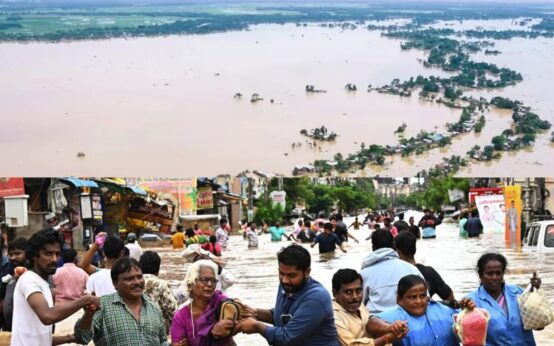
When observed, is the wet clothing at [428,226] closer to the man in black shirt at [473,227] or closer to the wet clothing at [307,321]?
the man in black shirt at [473,227]

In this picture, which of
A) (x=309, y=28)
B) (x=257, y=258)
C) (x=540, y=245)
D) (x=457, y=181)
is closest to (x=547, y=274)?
(x=540, y=245)

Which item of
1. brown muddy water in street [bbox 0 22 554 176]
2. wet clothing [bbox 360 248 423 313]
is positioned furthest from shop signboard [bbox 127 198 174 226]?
wet clothing [bbox 360 248 423 313]

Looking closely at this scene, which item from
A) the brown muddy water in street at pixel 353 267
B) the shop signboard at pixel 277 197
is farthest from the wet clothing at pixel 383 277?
the shop signboard at pixel 277 197

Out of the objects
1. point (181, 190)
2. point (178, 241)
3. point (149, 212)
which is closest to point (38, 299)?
point (178, 241)

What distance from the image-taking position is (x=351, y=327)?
6.75m

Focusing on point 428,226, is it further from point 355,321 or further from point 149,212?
point 355,321

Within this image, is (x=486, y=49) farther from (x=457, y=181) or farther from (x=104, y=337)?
(x=457, y=181)

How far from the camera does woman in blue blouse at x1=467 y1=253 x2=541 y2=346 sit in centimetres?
712

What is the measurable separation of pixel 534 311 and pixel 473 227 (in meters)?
27.7

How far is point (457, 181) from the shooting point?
69.9 m

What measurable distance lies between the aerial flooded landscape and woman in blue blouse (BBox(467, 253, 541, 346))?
85.2 ft

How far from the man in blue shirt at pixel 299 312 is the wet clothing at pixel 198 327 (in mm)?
280

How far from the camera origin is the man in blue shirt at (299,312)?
21.5 feet

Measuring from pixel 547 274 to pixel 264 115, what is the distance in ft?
53.1
